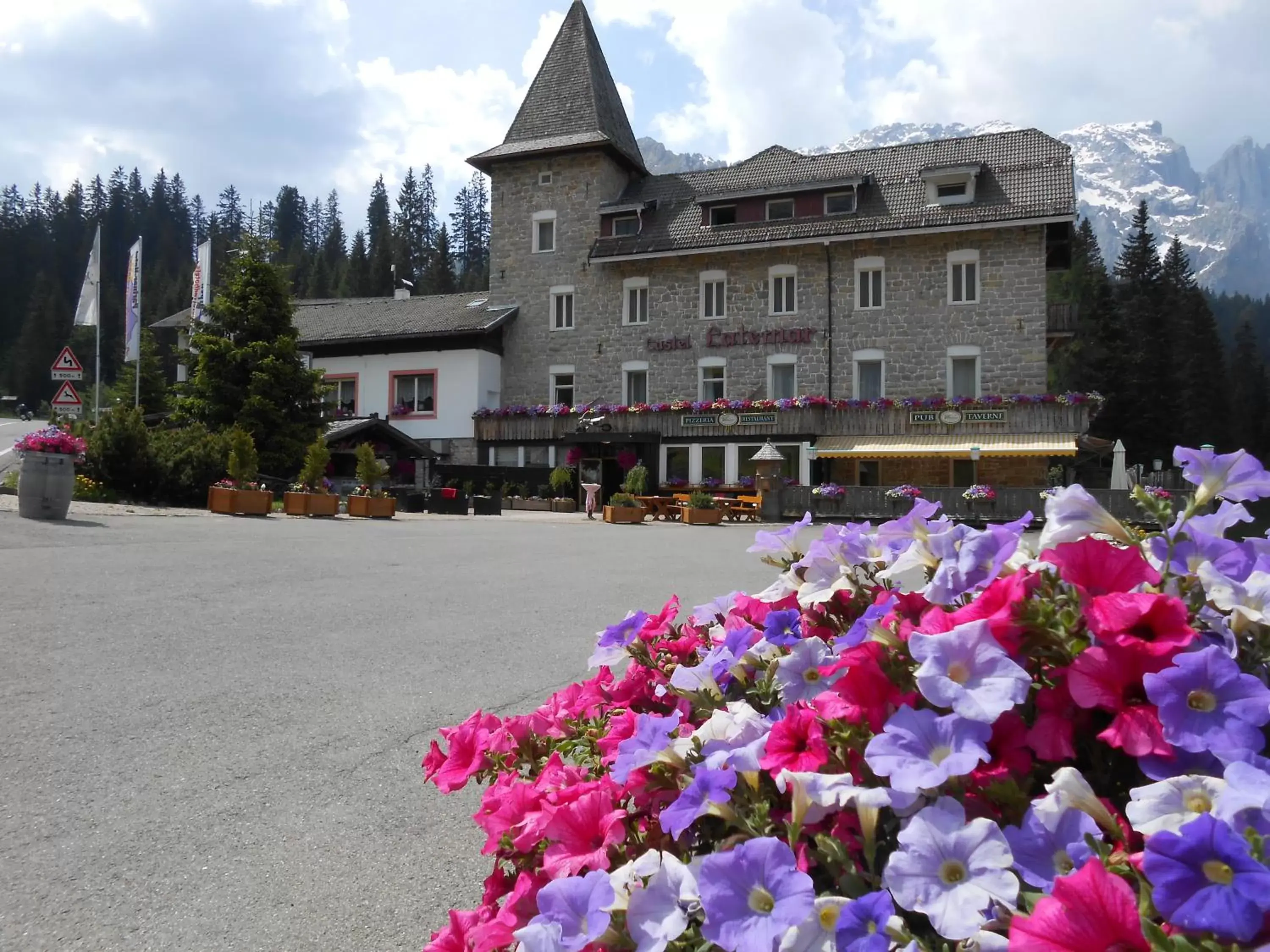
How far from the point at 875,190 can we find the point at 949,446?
9.97 m

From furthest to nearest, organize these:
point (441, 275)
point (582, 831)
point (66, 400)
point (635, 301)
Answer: point (441, 275), point (635, 301), point (66, 400), point (582, 831)

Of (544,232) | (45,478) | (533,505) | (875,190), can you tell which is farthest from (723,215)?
(45,478)

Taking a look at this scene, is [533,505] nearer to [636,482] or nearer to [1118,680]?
[636,482]

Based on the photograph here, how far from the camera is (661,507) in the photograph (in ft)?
97.6

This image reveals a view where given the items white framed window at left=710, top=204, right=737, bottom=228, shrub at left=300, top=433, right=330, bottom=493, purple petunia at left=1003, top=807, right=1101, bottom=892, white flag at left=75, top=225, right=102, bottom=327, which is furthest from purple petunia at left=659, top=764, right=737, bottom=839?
white framed window at left=710, top=204, right=737, bottom=228

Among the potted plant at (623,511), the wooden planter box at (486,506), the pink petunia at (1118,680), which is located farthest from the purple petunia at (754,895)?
the wooden planter box at (486,506)

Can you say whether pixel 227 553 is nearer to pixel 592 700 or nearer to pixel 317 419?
pixel 592 700

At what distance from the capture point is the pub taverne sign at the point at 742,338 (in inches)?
1305

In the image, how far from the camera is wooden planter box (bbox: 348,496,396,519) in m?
22.9

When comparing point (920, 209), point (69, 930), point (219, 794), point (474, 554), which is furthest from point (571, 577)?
point (920, 209)

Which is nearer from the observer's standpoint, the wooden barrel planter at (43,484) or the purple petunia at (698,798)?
the purple petunia at (698,798)

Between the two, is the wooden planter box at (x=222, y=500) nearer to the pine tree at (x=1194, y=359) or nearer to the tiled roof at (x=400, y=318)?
the tiled roof at (x=400, y=318)

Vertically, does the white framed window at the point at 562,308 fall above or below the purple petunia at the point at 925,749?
above

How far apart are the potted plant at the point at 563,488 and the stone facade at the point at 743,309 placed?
3.49m
